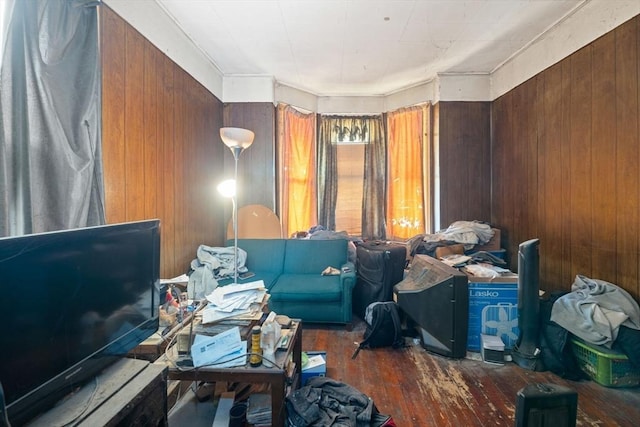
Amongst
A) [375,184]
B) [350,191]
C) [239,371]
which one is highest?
[375,184]

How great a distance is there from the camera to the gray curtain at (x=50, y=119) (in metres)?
1.32

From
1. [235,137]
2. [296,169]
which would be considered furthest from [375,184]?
[235,137]

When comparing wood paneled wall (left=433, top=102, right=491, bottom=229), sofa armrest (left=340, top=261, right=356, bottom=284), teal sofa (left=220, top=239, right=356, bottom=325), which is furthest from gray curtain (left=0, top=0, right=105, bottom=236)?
wood paneled wall (left=433, top=102, right=491, bottom=229)

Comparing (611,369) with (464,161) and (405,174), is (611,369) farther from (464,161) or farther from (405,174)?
(405,174)

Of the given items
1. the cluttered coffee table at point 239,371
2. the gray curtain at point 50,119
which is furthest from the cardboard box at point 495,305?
the gray curtain at point 50,119

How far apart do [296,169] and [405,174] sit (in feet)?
5.09

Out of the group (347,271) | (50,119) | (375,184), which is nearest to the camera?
(50,119)

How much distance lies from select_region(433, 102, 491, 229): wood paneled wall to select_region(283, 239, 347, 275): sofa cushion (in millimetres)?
1485

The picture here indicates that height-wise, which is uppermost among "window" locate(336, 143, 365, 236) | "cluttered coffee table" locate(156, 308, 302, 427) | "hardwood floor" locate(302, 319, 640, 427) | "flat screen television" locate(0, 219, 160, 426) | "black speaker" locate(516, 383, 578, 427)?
"window" locate(336, 143, 365, 236)

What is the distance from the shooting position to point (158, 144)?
2.48 metres

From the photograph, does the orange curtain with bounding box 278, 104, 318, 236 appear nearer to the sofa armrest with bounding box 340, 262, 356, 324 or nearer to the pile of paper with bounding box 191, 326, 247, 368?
the sofa armrest with bounding box 340, 262, 356, 324

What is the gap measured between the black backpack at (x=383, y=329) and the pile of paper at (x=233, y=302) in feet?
3.94

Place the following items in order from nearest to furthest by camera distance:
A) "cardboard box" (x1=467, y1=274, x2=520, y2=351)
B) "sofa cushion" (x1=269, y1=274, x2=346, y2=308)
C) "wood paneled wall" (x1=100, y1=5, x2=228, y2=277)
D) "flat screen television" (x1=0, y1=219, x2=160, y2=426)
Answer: "flat screen television" (x1=0, y1=219, x2=160, y2=426) → "wood paneled wall" (x1=100, y1=5, x2=228, y2=277) → "cardboard box" (x1=467, y1=274, x2=520, y2=351) → "sofa cushion" (x1=269, y1=274, x2=346, y2=308)

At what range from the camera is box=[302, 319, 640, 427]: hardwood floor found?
5.90ft
